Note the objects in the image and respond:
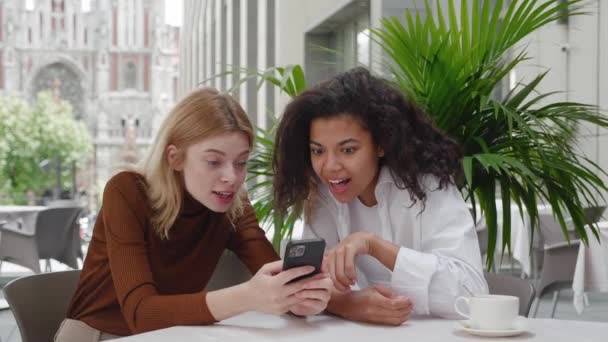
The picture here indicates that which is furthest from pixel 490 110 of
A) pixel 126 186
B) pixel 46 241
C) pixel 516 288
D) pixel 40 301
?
pixel 46 241

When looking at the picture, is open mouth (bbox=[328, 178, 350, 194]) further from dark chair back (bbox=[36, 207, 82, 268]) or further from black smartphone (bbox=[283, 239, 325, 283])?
dark chair back (bbox=[36, 207, 82, 268])

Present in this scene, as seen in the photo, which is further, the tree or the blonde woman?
the tree

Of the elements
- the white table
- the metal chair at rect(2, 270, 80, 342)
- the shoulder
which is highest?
the shoulder

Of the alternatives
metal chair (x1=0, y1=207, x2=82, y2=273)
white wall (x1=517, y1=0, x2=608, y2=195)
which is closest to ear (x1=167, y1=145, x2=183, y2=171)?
metal chair (x1=0, y1=207, x2=82, y2=273)

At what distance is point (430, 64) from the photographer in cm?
241

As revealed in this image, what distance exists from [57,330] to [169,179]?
0.49m

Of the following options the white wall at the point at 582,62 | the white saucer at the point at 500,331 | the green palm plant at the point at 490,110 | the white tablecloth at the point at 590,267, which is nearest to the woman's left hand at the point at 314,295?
the white saucer at the point at 500,331

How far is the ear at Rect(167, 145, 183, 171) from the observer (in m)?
1.87

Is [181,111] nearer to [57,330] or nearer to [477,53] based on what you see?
[57,330]

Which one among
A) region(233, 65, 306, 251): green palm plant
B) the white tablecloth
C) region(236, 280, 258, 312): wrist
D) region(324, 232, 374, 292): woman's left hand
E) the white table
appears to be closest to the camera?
the white table

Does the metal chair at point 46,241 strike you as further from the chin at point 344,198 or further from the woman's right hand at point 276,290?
the woman's right hand at point 276,290

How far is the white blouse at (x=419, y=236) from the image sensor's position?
5.36 feet

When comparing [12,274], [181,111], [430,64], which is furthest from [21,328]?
[12,274]

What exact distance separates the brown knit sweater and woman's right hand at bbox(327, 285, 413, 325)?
294 millimetres
